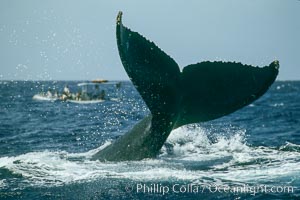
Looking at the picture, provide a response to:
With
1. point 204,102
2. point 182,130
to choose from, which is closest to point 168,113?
point 204,102

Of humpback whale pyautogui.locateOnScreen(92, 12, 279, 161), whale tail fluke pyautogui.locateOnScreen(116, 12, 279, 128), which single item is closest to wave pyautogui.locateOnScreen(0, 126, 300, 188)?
humpback whale pyautogui.locateOnScreen(92, 12, 279, 161)

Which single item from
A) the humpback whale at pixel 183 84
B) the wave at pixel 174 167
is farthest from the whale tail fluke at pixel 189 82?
the wave at pixel 174 167

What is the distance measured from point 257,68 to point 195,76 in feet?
2.89

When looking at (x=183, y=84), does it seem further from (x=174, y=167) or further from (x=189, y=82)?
(x=174, y=167)

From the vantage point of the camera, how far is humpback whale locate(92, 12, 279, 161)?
19.4ft

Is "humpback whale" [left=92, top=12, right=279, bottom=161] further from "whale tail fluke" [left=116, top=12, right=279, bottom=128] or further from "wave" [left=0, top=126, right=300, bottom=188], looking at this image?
"wave" [left=0, top=126, right=300, bottom=188]

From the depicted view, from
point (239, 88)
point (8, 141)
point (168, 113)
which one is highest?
point (239, 88)

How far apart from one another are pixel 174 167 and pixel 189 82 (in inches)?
65.0

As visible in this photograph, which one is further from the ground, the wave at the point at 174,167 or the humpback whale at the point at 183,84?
the humpback whale at the point at 183,84

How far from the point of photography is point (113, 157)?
24.0 feet

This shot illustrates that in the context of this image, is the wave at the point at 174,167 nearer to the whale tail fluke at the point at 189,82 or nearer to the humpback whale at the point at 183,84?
the humpback whale at the point at 183,84

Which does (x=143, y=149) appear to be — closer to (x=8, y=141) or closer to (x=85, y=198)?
(x=85, y=198)

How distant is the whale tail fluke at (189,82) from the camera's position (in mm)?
5902

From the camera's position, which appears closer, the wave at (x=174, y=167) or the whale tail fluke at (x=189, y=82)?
the whale tail fluke at (x=189, y=82)
